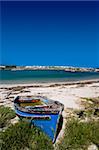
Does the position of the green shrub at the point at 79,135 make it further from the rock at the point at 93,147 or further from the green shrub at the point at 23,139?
the green shrub at the point at 23,139

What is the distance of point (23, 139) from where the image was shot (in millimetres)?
14438

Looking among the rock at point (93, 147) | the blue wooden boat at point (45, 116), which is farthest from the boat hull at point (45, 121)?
the rock at point (93, 147)

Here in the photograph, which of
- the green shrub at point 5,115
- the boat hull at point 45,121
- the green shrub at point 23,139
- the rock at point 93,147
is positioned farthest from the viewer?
the green shrub at point 5,115

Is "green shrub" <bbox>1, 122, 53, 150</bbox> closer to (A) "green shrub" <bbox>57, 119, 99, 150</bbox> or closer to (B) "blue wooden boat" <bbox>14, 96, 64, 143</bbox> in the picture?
(B) "blue wooden boat" <bbox>14, 96, 64, 143</bbox>

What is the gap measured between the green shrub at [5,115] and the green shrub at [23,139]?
78 cm

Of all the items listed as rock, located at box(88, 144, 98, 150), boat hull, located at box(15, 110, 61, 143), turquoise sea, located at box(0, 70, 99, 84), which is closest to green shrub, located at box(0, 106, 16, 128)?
boat hull, located at box(15, 110, 61, 143)

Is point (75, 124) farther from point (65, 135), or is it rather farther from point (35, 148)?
point (35, 148)

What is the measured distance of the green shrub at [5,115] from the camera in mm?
15768

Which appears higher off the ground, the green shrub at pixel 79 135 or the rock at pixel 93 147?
the green shrub at pixel 79 135

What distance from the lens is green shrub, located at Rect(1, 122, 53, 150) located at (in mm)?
14164

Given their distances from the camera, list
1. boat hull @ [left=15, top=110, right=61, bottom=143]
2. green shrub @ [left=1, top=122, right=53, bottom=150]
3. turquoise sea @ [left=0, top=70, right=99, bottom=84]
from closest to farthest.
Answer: green shrub @ [left=1, top=122, right=53, bottom=150], boat hull @ [left=15, top=110, right=61, bottom=143], turquoise sea @ [left=0, top=70, right=99, bottom=84]

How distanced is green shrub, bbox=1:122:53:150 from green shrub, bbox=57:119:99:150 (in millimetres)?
647

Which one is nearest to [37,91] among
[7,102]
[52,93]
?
[52,93]

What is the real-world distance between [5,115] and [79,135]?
3.49 m
